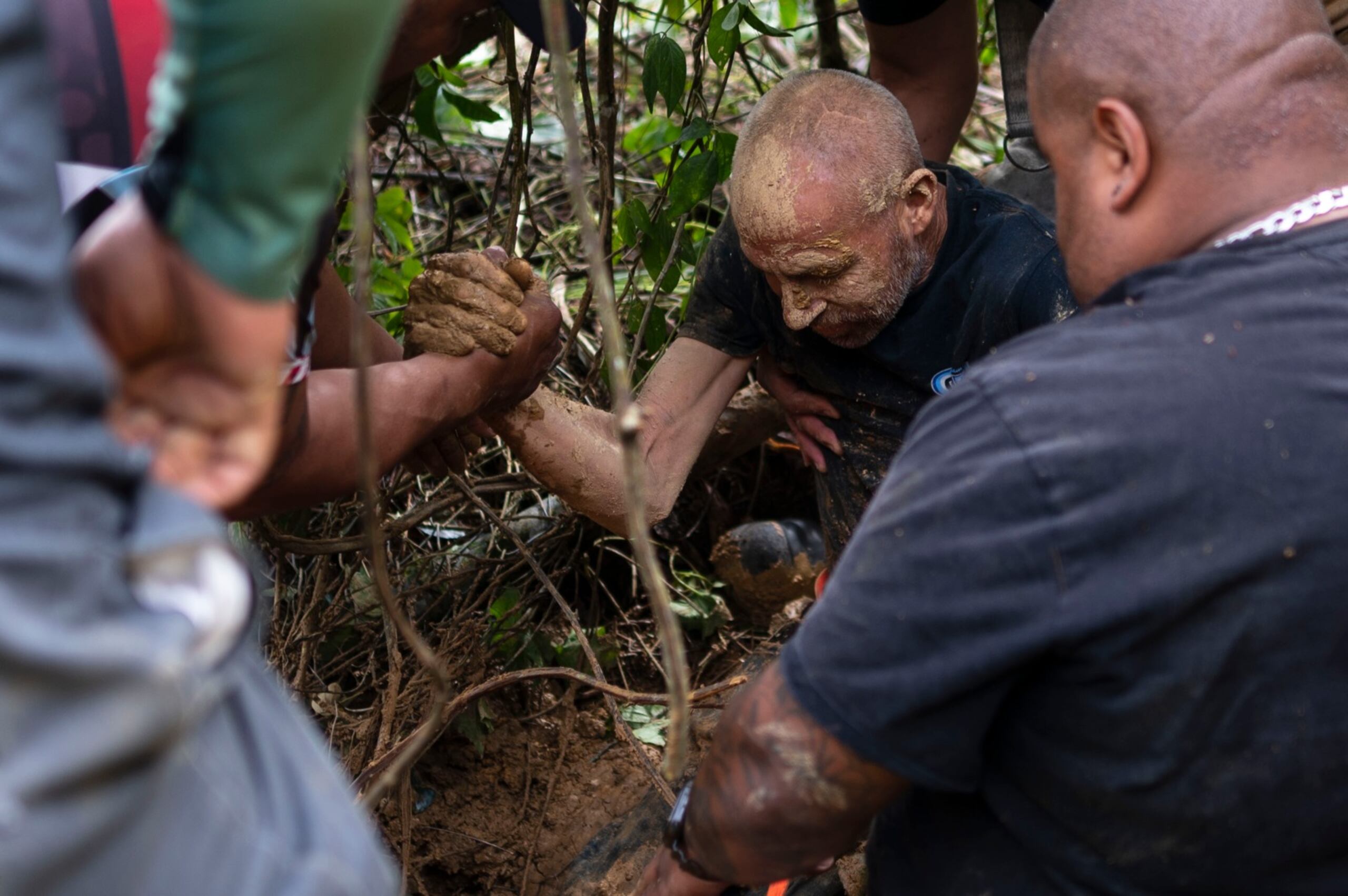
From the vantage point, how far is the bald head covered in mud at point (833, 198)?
2.33 metres

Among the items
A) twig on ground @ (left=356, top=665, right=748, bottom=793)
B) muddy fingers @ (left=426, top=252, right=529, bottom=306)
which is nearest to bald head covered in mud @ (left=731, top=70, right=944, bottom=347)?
muddy fingers @ (left=426, top=252, right=529, bottom=306)

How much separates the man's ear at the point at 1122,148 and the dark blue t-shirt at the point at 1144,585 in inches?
6.3

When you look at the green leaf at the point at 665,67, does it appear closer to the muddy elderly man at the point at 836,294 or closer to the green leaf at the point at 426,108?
the muddy elderly man at the point at 836,294

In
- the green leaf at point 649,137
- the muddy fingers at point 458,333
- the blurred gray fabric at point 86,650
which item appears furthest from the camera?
the green leaf at point 649,137

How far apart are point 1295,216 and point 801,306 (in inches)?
44.0

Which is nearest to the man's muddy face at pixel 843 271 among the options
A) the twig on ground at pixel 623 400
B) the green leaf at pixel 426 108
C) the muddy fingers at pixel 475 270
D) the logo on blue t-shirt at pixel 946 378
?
the logo on blue t-shirt at pixel 946 378

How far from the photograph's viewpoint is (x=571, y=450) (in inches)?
96.0

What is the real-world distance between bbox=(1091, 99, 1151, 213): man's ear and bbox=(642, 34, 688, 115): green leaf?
112cm

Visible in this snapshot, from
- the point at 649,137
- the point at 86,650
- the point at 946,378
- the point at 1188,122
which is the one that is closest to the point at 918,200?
the point at 946,378

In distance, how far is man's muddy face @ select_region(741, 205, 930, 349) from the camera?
235 cm

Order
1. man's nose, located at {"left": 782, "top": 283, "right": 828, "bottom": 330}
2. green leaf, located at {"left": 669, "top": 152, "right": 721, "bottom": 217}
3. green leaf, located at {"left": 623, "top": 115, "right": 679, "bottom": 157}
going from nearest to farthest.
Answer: man's nose, located at {"left": 782, "top": 283, "right": 828, "bottom": 330}, green leaf, located at {"left": 669, "top": 152, "right": 721, "bottom": 217}, green leaf, located at {"left": 623, "top": 115, "right": 679, "bottom": 157}

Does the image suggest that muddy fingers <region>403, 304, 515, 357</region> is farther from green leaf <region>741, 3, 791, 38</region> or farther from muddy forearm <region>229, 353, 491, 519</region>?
green leaf <region>741, 3, 791, 38</region>

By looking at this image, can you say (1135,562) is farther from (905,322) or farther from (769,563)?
(769,563)

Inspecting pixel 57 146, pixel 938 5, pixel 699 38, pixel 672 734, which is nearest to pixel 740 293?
pixel 699 38
